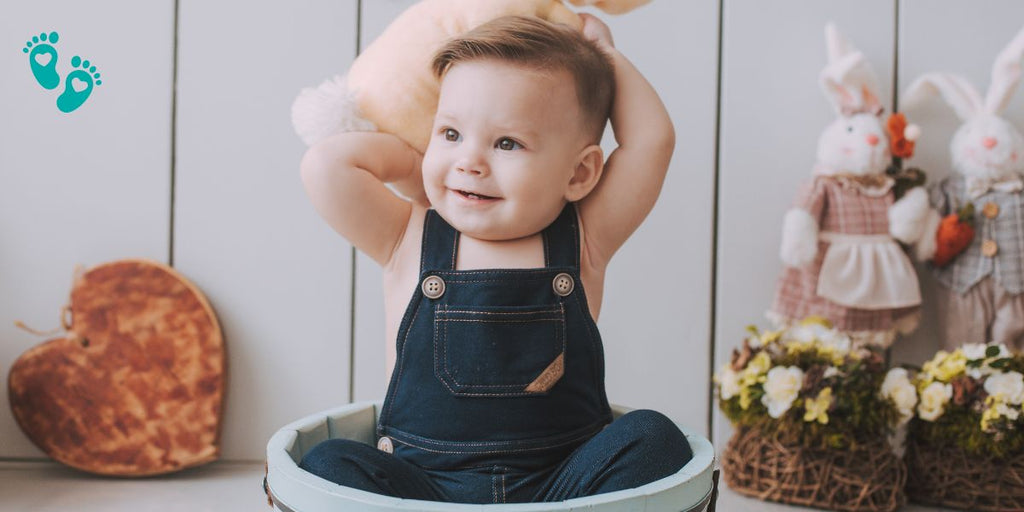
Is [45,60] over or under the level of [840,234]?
over

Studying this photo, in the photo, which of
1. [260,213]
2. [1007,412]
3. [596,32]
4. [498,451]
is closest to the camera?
[498,451]

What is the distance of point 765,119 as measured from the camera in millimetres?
1516

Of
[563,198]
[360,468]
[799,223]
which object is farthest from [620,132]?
[799,223]

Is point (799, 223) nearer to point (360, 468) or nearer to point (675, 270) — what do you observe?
point (675, 270)

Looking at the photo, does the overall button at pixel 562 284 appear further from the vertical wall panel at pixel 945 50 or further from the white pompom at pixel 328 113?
the vertical wall panel at pixel 945 50

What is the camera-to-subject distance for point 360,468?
751mm

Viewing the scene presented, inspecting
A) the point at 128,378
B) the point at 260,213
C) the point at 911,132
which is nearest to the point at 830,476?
the point at 911,132

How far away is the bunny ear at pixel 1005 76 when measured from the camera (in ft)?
4.68

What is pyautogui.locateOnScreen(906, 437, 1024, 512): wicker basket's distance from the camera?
1.34 meters

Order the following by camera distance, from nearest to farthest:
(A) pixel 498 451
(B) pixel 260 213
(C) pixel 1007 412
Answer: (A) pixel 498 451 < (C) pixel 1007 412 < (B) pixel 260 213

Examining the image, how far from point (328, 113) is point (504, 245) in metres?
0.23

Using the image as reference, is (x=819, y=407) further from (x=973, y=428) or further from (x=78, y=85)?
(x=78, y=85)

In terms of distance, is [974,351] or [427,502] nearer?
[427,502]

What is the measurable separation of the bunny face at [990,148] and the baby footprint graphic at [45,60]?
58.8 inches
